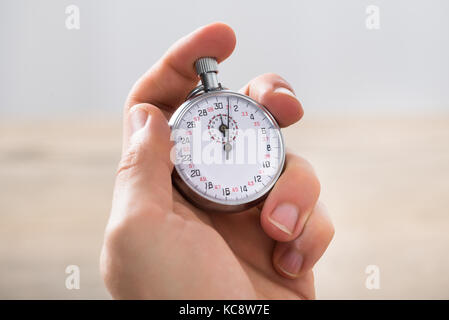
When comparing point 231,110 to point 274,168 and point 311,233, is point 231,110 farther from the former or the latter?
point 311,233

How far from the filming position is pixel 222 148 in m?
1.21

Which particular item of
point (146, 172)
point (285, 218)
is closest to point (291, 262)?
point (285, 218)

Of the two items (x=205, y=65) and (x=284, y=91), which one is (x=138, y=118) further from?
(x=284, y=91)

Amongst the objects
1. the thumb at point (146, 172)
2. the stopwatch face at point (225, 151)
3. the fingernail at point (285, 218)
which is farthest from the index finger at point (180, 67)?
the fingernail at point (285, 218)

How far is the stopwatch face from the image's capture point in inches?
46.5

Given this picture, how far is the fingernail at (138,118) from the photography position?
112 cm

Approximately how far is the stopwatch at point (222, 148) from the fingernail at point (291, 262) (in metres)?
0.16

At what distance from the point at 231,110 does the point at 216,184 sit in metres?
0.20

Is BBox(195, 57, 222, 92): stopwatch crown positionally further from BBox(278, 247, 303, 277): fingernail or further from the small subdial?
BBox(278, 247, 303, 277): fingernail

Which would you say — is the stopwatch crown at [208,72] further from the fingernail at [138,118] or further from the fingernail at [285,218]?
the fingernail at [285,218]

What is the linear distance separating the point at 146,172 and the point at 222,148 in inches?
9.5

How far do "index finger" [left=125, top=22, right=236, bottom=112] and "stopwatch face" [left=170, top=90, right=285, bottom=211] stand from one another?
13 cm

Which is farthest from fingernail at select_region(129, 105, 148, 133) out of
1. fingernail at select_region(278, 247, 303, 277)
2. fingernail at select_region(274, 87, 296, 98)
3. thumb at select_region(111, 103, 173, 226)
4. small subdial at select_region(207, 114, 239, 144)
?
fingernail at select_region(278, 247, 303, 277)

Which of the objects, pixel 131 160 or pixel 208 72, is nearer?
pixel 131 160
